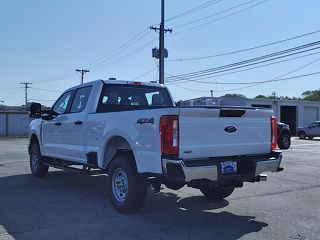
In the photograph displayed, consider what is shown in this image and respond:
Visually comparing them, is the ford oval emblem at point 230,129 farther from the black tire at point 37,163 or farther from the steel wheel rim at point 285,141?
the steel wheel rim at point 285,141

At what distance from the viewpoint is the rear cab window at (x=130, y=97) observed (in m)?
8.84

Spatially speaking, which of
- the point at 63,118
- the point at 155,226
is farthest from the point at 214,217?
the point at 63,118

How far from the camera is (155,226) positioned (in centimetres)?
659

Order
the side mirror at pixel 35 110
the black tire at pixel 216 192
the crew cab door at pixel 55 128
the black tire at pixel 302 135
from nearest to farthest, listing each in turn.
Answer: the black tire at pixel 216 192 → the crew cab door at pixel 55 128 → the side mirror at pixel 35 110 → the black tire at pixel 302 135

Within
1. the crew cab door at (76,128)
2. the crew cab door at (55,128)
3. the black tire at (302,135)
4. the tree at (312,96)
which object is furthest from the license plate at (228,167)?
the tree at (312,96)

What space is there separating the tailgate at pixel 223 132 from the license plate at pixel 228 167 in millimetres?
154

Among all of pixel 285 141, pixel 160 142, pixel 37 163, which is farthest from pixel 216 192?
pixel 285 141

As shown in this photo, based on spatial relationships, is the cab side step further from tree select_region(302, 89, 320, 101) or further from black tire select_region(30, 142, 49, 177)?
tree select_region(302, 89, 320, 101)

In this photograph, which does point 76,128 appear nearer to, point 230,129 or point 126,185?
point 126,185

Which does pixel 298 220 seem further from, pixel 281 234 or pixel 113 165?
pixel 113 165

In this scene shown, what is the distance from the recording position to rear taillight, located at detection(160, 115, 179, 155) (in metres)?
6.32

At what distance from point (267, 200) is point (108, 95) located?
142 inches

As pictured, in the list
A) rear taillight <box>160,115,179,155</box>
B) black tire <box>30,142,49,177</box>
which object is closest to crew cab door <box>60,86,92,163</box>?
black tire <box>30,142,49,177</box>

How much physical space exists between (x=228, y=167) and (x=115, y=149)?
6.97 ft
